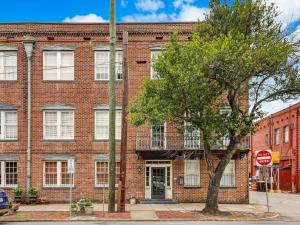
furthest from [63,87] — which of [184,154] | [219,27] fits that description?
[219,27]

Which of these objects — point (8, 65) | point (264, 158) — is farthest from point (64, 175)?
point (264, 158)

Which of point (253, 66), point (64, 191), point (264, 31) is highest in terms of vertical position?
point (264, 31)

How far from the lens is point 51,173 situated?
3102 centimetres

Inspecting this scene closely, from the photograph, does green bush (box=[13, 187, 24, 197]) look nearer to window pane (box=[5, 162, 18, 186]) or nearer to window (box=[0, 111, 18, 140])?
window pane (box=[5, 162, 18, 186])

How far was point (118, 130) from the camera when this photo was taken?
102ft

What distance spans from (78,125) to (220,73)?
1133cm

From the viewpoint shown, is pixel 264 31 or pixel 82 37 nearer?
pixel 264 31

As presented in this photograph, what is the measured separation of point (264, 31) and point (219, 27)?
206 cm

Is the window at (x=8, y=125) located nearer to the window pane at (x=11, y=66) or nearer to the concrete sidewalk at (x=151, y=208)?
the window pane at (x=11, y=66)

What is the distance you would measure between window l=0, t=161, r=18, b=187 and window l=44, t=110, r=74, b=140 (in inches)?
103

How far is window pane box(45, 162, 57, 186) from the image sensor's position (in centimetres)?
3092

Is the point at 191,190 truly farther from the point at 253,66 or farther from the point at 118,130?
the point at 253,66

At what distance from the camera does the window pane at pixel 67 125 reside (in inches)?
1225

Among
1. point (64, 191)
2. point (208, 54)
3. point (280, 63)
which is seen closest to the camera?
point (208, 54)
